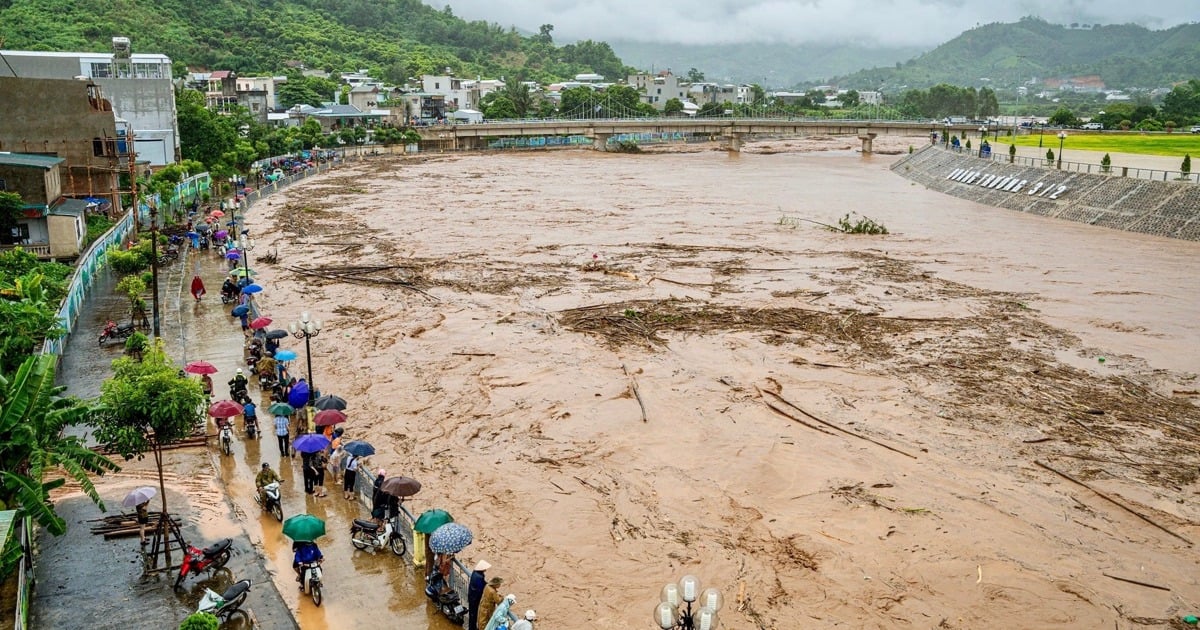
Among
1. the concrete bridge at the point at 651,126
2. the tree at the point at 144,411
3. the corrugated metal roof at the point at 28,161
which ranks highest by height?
the concrete bridge at the point at 651,126

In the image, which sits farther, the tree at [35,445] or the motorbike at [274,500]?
the motorbike at [274,500]

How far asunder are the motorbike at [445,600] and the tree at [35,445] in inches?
182

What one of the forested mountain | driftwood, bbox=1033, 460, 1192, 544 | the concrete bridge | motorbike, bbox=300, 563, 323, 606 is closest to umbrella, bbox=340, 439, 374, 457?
motorbike, bbox=300, 563, 323, 606

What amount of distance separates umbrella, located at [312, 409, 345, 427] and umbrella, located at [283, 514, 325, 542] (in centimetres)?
432

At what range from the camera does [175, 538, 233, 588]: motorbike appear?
Result: 1246 cm

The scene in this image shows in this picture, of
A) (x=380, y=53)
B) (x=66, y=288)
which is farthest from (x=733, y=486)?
(x=380, y=53)

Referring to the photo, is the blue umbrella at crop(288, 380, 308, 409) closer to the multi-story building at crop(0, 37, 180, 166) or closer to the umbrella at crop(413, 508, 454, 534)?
the umbrella at crop(413, 508, 454, 534)

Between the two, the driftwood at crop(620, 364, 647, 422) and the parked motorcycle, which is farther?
the driftwood at crop(620, 364, 647, 422)

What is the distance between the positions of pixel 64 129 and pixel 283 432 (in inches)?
1264

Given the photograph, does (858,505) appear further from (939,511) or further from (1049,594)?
(1049,594)

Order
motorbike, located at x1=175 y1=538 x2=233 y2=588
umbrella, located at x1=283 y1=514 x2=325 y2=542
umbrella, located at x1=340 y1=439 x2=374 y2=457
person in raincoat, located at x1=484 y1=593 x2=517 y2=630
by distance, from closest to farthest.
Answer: person in raincoat, located at x1=484 y1=593 x2=517 y2=630 < umbrella, located at x1=283 y1=514 x2=325 y2=542 < motorbike, located at x1=175 y1=538 x2=233 y2=588 < umbrella, located at x1=340 y1=439 x2=374 y2=457

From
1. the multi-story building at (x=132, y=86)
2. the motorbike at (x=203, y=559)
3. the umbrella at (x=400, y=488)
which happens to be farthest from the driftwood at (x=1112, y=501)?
the multi-story building at (x=132, y=86)

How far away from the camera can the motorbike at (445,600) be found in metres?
11.8

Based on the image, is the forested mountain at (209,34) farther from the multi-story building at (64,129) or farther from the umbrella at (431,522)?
the umbrella at (431,522)
